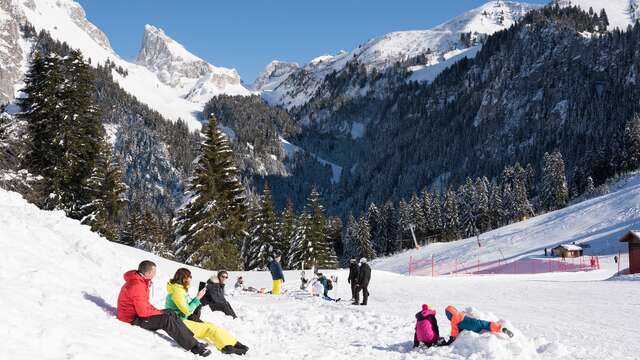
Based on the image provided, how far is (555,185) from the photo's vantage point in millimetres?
92000

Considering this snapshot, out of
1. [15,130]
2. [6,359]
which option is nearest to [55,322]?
[6,359]

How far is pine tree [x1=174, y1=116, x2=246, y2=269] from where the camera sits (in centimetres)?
3486

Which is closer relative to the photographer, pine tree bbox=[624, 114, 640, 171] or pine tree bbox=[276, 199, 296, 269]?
pine tree bbox=[276, 199, 296, 269]

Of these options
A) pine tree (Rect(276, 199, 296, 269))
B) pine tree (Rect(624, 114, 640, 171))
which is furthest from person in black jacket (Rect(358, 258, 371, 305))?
pine tree (Rect(624, 114, 640, 171))

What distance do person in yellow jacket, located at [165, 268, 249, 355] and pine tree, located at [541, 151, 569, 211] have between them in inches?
3588

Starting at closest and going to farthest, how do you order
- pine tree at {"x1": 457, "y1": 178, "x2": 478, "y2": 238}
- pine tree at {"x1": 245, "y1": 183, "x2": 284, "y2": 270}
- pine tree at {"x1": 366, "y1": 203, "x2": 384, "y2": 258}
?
pine tree at {"x1": 245, "y1": 183, "x2": 284, "y2": 270} → pine tree at {"x1": 457, "y1": 178, "x2": 478, "y2": 238} → pine tree at {"x1": 366, "y1": 203, "x2": 384, "y2": 258}

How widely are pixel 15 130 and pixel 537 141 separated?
A: 17571cm

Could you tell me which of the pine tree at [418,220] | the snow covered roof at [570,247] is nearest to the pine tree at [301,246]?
the snow covered roof at [570,247]

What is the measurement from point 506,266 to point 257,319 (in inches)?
1629

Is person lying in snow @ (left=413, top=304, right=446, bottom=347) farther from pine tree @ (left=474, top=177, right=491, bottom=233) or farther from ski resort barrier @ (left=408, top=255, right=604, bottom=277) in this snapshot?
pine tree @ (left=474, top=177, right=491, bottom=233)

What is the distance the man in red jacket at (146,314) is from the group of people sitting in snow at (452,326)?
4.40 metres

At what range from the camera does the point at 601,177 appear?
102m

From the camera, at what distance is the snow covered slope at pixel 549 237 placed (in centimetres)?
5191

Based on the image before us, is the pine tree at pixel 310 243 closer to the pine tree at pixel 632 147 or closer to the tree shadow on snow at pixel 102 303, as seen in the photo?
the tree shadow on snow at pixel 102 303
